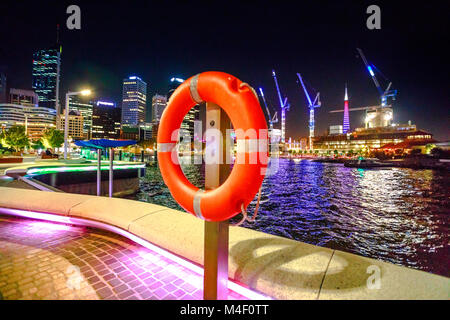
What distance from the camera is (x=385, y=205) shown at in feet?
34.4

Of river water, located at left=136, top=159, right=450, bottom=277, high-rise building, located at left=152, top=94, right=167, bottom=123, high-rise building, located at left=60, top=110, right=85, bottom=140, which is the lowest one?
river water, located at left=136, top=159, right=450, bottom=277

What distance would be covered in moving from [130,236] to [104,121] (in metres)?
120

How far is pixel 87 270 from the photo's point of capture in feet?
7.47

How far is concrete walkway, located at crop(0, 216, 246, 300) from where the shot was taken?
194 centimetres

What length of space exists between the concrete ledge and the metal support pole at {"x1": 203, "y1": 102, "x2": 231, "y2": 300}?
263mm

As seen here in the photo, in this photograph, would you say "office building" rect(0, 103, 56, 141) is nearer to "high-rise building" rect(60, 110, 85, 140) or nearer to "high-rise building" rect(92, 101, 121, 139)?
"high-rise building" rect(60, 110, 85, 140)

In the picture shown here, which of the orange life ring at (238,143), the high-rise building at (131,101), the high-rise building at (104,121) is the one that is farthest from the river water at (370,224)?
the high-rise building at (131,101)

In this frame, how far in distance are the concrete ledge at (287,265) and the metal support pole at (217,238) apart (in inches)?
10.3

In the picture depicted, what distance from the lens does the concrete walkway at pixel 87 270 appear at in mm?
1938

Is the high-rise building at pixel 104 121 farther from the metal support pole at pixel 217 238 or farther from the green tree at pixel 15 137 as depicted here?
the metal support pole at pixel 217 238

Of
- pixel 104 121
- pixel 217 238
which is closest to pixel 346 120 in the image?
pixel 104 121

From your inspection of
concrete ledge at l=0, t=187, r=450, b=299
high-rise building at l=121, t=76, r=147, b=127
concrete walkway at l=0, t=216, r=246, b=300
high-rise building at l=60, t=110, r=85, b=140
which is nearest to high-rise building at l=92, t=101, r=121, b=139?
high-rise building at l=60, t=110, r=85, b=140
